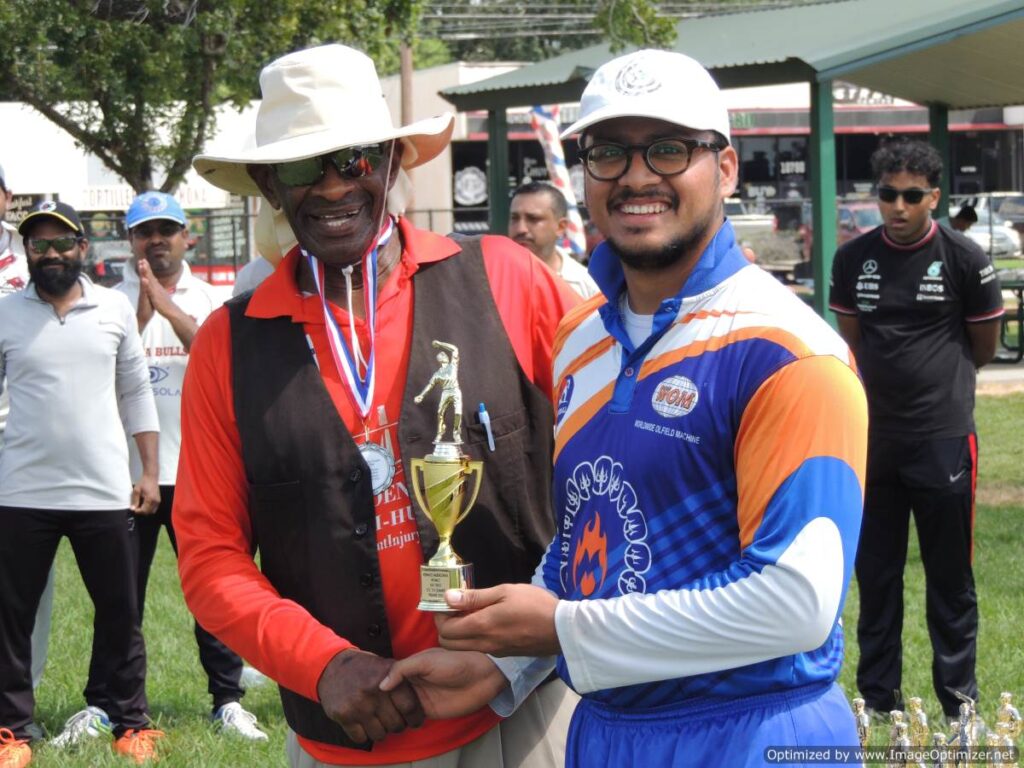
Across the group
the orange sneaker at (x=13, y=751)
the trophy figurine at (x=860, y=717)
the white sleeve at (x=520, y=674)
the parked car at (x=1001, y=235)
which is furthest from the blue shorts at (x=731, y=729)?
the parked car at (x=1001, y=235)

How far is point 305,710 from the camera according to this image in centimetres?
317

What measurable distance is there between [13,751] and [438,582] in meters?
4.21

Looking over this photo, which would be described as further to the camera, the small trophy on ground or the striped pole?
the striped pole

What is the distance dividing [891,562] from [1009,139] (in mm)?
43151

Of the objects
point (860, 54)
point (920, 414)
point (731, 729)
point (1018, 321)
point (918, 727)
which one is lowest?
point (918, 727)

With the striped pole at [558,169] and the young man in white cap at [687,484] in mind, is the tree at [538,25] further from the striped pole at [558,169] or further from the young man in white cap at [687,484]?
the young man in white cap at [687,484]

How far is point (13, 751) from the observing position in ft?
20.5

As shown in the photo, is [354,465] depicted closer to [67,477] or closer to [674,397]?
[674,397]

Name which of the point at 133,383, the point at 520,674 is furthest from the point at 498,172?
the point at 520,674

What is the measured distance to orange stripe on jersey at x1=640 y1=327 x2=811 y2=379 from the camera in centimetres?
234

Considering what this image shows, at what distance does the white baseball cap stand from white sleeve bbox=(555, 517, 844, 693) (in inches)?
29.0

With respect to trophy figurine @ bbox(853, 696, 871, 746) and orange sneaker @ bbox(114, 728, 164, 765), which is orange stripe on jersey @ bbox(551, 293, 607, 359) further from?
orange sneaker @ bbox(114, 728, 164, 765)

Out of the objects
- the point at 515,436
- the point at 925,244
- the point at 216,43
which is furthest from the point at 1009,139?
the point at 515,436

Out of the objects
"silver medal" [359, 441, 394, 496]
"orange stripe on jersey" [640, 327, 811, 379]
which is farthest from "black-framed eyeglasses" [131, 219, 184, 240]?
"orange stripe on jersey" [640, 327, 811, 379]
